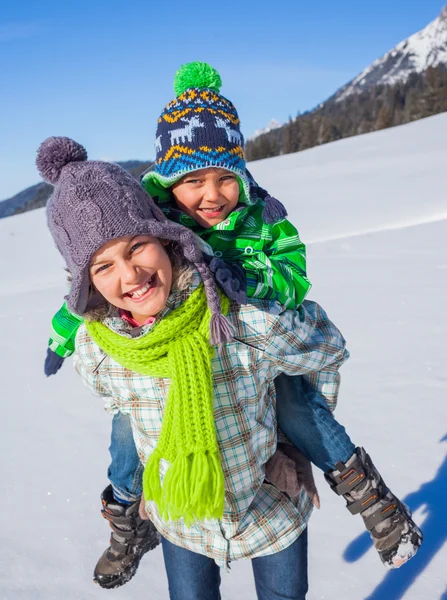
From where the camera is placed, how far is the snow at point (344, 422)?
199 cm

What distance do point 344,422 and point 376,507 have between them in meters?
1.37

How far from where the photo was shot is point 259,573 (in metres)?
1.42

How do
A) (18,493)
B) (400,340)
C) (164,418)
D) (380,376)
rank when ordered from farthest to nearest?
(400,340)
(380,376)
(18,493)
(164,418)

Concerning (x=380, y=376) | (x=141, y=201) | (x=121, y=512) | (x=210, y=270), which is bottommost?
(x=380, y=376)

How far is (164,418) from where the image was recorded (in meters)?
1.19

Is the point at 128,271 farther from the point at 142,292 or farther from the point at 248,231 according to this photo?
the point at 248,231

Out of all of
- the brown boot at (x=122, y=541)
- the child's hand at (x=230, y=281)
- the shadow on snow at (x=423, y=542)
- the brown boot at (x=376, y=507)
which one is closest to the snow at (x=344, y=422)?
the shadow on snow at (x=423, y=542)

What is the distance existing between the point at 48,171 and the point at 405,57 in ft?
570

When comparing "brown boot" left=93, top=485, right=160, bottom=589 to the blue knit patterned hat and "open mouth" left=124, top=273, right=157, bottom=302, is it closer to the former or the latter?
"open mouth" left=124, top=273, right=157, bottom=302

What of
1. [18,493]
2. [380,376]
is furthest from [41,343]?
[380,376]

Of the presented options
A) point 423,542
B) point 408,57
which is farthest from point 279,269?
point 408,57

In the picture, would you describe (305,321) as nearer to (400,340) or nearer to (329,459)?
(329,459)

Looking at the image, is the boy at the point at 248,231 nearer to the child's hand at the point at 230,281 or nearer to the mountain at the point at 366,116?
the child's hand at the point at 230,281

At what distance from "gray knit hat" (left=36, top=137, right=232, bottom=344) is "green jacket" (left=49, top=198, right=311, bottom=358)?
203 mm
